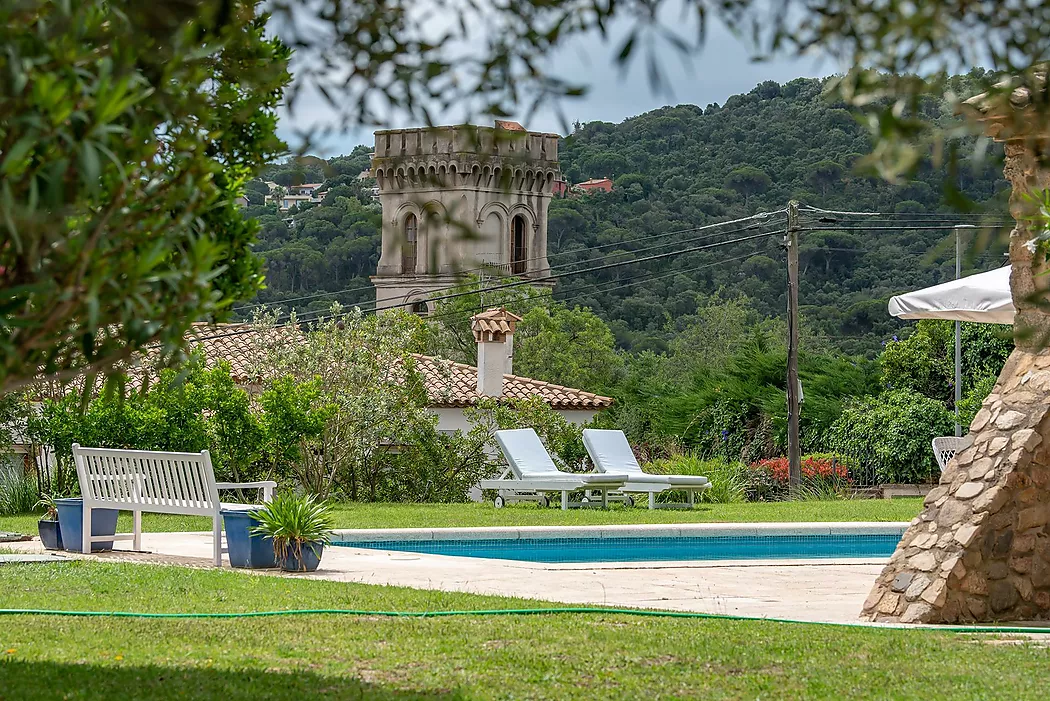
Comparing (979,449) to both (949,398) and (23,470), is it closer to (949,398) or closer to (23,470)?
(23,470)

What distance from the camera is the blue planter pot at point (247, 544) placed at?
939 centimetres

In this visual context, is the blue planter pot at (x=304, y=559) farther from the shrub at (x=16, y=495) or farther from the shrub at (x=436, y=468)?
the shrub at (x=436, y=468)

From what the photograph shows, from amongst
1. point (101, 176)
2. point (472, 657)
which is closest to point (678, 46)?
point (101, 176)

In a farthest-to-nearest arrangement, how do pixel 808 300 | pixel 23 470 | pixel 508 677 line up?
pixel 808 300 → pixel 23 470 → pixel 508 677

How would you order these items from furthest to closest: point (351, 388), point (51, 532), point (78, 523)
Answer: point (351, 388), point (51, 532), point (78, 523)

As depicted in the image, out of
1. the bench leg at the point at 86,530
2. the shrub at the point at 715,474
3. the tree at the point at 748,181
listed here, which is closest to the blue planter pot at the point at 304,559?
the bench leg at the point at 86,530

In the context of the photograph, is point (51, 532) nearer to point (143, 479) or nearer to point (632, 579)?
point (143, 479)

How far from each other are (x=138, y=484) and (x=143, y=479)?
82mm

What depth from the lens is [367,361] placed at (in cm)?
1922

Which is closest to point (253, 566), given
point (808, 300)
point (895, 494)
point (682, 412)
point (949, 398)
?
point (895, 494)

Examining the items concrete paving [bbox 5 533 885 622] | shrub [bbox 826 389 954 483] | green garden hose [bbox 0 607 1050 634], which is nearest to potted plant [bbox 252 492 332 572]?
concrete paving [bbox 5 533 885 622]

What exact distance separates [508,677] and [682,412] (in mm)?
22063

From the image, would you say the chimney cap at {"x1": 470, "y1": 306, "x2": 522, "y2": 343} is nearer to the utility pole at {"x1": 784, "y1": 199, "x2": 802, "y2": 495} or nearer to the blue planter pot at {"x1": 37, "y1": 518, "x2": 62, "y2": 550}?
the utility pole at {"x1": 784, "y1": 199, "x2": 802, "y2": 495}

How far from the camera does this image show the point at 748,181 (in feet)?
173
